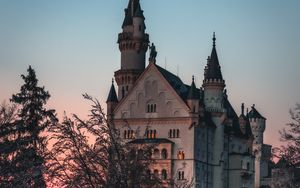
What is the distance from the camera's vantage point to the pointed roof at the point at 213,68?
4530 inches

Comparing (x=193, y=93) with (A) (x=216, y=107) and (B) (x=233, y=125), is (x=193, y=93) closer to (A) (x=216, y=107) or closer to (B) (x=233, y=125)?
(A) (x=216, y=107)

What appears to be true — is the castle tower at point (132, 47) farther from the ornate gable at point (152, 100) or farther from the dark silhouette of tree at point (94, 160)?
the dark silhouette of tree at point (94, 160)

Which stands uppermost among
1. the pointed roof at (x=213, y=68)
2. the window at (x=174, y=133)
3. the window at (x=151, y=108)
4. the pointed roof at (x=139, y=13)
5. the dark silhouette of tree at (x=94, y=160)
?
the pointed roof at (x=139, y=13)

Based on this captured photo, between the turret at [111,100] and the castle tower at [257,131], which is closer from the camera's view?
the turret at [111,100]

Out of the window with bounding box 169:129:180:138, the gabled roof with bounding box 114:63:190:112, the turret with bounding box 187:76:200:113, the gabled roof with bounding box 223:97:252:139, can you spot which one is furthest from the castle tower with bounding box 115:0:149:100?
the gabled roof with bounding box 223:97:252:139

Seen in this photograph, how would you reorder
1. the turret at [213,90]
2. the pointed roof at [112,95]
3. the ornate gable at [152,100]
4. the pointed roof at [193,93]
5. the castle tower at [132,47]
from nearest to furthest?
the pointed roof at [193,93] < the ornate gable at [152,100] < the pointed roof at [112,95] < the turret at [213,90] < the castle tower at [132,47]

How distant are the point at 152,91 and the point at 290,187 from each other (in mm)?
80142

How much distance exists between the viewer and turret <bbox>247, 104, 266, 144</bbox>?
491 feet

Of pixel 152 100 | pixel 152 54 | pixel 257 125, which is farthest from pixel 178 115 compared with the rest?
pixel 257 125

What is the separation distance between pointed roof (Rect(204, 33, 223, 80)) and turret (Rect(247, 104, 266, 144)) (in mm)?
→ 33696

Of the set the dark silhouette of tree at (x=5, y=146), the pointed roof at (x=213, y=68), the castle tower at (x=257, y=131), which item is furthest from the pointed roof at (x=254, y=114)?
the dark silhouette of tree at (x=5, y=146)

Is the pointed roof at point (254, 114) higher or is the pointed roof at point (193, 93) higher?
the pointed roof at point (254, 114)

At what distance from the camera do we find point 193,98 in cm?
10925

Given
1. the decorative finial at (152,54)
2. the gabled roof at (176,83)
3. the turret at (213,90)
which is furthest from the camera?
the turret at (213,90)
